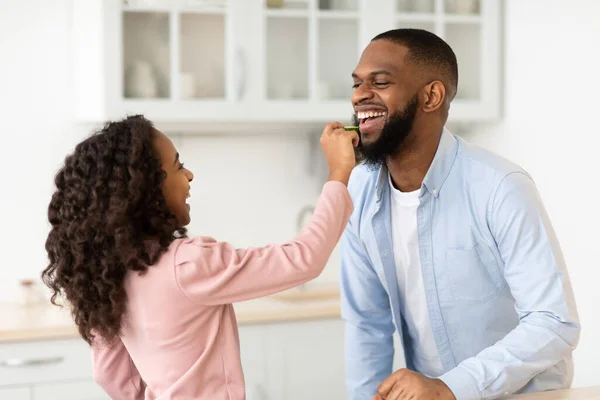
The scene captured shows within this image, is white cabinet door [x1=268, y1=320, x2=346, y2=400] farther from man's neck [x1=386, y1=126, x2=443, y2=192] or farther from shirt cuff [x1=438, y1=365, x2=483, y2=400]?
shirt cuff [x1=438, y1=365, x2=483, y2=400]

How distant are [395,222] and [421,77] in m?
0.33

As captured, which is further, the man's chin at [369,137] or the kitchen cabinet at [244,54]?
the kitchen cabinet at [244,54]

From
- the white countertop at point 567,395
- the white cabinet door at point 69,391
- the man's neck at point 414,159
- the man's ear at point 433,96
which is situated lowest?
the white cabinet door at point 69,391

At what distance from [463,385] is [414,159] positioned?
1.80 feet

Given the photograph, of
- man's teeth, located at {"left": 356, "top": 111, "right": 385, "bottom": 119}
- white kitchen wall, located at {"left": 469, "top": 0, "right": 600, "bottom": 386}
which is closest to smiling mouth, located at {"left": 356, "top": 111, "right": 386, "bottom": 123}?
man's teeth, located at {"left": 356, "top": 111, "right": 385, "bottom": 119}

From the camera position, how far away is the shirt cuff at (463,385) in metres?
1.45

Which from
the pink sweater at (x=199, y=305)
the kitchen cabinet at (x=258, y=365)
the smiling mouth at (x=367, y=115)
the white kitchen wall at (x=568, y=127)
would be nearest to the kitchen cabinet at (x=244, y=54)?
the white kitchen wall at (x=568, y=127)

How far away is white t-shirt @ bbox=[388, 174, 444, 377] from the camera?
1.82 metres

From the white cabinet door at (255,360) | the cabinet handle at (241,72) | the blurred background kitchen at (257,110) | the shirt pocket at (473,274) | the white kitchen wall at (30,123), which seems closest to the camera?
the shirt pocket at (473,274)

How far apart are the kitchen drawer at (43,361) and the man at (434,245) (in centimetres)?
114

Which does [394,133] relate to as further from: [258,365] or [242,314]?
[258,365]

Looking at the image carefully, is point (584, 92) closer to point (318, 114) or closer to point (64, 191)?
point (318, 114)

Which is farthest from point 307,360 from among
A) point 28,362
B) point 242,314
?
point 28,362

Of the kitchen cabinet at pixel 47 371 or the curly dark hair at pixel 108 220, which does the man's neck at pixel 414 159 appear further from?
the kitchen cabinet at pixel 47 371
